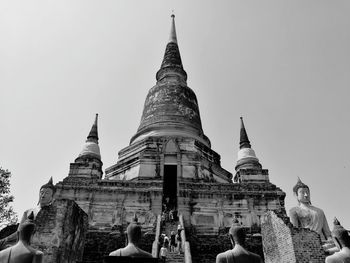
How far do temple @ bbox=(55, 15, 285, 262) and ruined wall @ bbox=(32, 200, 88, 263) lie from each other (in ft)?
9.54

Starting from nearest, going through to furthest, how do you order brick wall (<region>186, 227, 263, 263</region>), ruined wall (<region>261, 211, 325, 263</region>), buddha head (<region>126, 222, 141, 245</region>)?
1. buddha head (<region>126, 222, 141, 245</region>)
2. ruined wall (<region>261, 211, 325, 263</region>)
3. brick wall (<region>186, 227, 263, 263</region>)

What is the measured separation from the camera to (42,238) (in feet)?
26.9

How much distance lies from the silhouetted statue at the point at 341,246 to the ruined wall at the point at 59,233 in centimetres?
583

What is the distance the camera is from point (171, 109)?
23.8m

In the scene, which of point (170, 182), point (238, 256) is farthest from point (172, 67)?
point (238, 256)

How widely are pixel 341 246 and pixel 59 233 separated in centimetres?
600

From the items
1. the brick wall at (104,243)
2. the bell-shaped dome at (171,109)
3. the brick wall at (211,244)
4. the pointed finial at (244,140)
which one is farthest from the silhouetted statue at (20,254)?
the pointed finial at (244,140)

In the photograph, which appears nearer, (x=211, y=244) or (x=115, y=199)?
(x=211, y=244)

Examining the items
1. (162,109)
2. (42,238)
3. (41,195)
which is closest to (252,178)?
(162,109)

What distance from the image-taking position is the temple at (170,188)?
575 inches

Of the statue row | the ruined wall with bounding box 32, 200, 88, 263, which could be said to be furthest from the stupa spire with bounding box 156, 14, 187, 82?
the statue row

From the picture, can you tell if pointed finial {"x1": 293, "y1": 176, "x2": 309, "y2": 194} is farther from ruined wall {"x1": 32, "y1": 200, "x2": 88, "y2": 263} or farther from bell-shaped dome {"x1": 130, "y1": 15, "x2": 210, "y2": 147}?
bell-shaped dome {"x1": 130, "y1": 15, "x2": 210, "y2": 147}

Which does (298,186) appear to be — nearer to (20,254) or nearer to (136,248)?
(136,248)

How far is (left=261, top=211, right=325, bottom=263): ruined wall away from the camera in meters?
8.73
